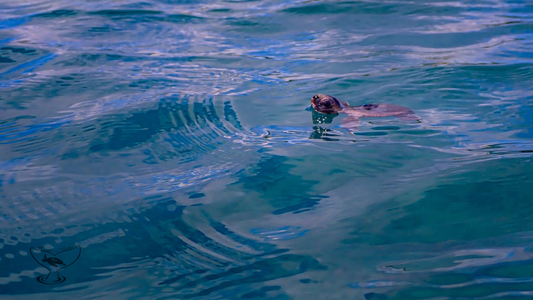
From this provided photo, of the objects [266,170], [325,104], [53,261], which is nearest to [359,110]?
[325,104]

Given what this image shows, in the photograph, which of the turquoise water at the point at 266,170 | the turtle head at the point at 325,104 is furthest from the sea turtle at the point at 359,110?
the turquoise water at the point at 266,170

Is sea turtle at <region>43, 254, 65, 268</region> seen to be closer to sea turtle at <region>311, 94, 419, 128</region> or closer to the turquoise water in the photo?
the turquoise water

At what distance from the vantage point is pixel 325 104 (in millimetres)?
3895

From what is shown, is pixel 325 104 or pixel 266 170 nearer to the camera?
pixel 266 170

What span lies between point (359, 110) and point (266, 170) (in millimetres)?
1329

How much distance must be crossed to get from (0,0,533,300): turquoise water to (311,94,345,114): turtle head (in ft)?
0.34

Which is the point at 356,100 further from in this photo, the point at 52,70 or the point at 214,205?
the point at 52,70

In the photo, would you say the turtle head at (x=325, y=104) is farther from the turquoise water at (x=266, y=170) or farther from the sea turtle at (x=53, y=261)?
the sea turtle at (x=53, y=261)

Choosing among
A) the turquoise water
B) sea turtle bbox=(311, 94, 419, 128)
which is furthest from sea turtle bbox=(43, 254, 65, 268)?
sea turtle bbox=(311, 94, 419, 128)

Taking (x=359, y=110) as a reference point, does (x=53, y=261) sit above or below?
below

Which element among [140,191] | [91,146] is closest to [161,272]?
[140,191]

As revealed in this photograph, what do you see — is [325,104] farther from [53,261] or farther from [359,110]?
[53,261]

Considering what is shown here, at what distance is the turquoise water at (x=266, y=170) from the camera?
2.08 meters

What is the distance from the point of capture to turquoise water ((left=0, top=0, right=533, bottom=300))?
6.82ft
